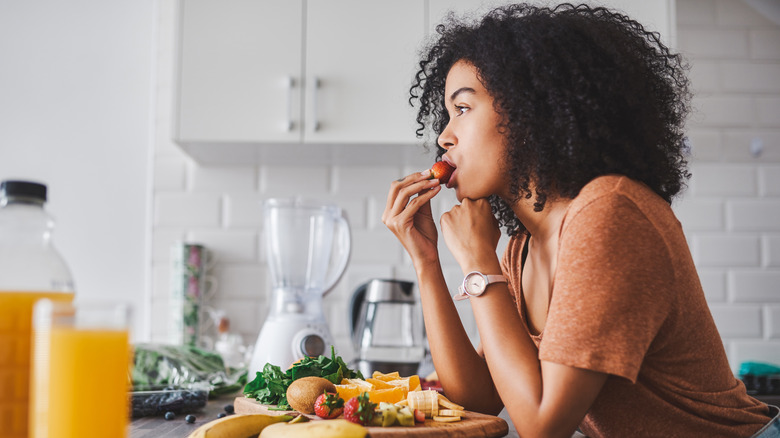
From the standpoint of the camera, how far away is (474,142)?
1175 mm

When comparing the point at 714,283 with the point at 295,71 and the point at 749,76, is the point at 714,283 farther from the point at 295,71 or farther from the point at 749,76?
the point at 295,71

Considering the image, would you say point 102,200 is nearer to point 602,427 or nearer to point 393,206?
point 393,206

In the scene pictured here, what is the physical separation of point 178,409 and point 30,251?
612 millimetres

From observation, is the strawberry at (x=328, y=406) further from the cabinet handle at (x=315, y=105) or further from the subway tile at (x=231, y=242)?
the subway tile at (x=231, y=242)

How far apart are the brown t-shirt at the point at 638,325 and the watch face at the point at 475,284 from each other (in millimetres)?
160

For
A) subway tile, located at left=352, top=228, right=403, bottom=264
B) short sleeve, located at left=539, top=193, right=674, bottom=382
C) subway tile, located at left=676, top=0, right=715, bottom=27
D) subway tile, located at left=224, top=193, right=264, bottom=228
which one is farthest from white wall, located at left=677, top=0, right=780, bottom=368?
short sleeve, located at left=539, top=193, right=674, bottom=382

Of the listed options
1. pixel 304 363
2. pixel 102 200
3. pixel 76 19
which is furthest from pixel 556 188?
pixel 76 19

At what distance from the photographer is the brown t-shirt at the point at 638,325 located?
2.73 feet

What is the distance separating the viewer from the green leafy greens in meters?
1.05

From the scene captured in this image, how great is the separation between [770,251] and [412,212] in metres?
1.87

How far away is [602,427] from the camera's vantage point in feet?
3.30

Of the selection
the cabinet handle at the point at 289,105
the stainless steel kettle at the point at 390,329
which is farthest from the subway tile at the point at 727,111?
the cabinet handle at the point at 289,105

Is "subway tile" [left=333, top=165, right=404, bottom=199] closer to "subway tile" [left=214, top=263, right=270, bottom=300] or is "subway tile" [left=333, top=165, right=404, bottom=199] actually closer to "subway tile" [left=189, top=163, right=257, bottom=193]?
"subway tile" [left=189, top=163, right=257, bottom=193]

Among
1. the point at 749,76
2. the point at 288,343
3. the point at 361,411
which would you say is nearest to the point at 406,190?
the point at 288,343
